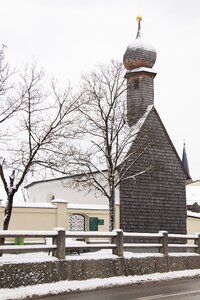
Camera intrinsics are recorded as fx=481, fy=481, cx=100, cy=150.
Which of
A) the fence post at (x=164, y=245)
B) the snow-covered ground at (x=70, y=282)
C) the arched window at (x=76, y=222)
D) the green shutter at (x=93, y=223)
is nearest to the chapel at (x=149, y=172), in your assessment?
the green shutter at (x=93, y=223)

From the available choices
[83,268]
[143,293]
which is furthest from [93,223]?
[143,293]

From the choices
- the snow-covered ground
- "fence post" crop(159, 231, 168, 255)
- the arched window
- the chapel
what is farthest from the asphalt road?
the chapel

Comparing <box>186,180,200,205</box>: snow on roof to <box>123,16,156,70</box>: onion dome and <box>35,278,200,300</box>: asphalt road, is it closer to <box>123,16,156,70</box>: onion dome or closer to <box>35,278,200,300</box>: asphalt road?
<box>123,16,156,70</box>: onion dome

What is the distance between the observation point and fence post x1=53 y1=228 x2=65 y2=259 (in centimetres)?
1266

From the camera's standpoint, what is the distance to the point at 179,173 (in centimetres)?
3522

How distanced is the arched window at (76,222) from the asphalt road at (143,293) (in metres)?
12.8

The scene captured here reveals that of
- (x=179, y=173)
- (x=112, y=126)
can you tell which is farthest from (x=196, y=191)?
(x=112, y=126)

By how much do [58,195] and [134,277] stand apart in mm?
21424

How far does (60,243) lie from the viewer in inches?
500

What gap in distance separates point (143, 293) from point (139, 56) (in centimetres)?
2810

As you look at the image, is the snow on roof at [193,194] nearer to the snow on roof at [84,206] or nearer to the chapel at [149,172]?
the chapel at [149,172]

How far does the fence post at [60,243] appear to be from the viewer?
1266 cm

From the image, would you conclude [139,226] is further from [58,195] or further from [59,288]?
[59,288]

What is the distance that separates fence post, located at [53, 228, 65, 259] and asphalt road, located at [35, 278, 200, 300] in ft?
4.71
